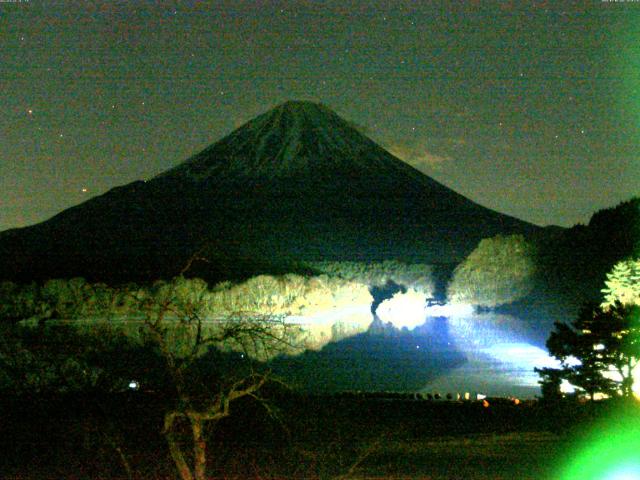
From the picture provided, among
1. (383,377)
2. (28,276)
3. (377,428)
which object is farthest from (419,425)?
(28,276)

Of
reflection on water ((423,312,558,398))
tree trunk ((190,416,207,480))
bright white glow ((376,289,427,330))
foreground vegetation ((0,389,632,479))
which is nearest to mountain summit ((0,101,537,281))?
bright white glow ((376,289,427,330))

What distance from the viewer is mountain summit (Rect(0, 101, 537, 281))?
95562 mm

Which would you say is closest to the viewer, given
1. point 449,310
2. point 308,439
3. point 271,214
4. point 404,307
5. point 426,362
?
point 308,439

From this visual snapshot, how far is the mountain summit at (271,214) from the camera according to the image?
95.6 meters

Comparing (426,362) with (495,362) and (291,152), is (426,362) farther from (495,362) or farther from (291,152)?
(291,152)

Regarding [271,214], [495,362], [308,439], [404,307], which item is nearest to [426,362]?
[495,362]

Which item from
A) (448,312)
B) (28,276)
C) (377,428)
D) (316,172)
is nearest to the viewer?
(377,428)

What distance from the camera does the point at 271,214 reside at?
403 ft

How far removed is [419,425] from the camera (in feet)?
47.6

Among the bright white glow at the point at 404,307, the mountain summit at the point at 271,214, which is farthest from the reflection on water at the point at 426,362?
the mountain summit at the point at 271,214

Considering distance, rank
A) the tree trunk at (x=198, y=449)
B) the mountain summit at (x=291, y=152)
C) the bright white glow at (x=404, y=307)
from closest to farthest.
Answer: the tree trunk at (x=198, y=449) < the bright white glow at (x=404, y=307) < the mountain summit at (x=291, y=152)

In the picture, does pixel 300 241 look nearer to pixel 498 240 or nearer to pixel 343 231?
pixel 343 231

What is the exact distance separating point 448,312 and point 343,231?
62.0 metres

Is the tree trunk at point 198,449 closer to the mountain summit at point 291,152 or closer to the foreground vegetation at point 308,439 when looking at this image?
the foreground vegetation at point 308,439
